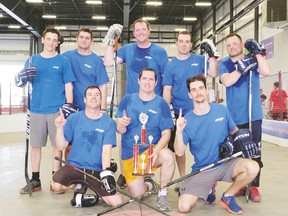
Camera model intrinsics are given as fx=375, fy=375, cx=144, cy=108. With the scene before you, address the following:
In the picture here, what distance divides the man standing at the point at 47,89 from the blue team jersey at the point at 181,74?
3.32 ft

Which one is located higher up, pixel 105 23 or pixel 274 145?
→ pixel 105 23

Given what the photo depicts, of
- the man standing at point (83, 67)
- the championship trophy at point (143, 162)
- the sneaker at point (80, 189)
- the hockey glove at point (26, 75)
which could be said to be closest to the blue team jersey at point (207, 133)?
the championship trophy at point (143, 162)

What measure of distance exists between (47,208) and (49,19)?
18.7 meters

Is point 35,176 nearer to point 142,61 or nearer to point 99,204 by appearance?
point 99,204

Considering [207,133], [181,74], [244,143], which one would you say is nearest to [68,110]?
[181,74]

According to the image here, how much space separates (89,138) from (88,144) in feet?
0.18

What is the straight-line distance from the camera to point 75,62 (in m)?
4.09

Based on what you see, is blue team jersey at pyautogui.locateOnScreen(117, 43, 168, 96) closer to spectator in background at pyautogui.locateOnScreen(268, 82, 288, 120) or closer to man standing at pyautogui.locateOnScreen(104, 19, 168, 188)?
man standing at pyautogui.locateOnScreen(104, 19, 168, 188)

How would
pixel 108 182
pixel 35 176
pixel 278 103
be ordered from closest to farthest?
pixel 108 182 → pixel 35 176 → pixel 278 103

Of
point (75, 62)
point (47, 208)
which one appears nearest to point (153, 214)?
point (47, 208)

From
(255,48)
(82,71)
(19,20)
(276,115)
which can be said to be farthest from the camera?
(19,20)

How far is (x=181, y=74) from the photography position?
3797 millimetres

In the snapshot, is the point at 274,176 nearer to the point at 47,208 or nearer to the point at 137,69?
the point at 137,69

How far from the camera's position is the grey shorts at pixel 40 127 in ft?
12.6
